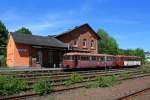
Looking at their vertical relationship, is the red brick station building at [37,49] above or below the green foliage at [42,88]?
above

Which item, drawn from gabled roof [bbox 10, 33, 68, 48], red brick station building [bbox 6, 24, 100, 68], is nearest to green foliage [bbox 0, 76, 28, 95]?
red brick station building [bbox 6, 24, 100, 68]

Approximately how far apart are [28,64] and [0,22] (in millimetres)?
37295

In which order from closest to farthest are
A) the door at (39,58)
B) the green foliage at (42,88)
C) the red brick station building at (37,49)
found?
1. the green foliage at (42,88)
2. the red brick station building at (37,49)
3. the door at (39,58)

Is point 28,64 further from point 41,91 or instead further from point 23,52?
point 41,91

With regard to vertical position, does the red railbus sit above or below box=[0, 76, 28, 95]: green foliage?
above

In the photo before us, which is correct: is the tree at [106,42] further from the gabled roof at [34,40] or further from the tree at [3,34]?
the gabled roof at [34,40]

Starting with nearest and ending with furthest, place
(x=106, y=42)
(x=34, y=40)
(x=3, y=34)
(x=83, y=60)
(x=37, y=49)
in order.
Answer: (x=83, y=60), (x=37, y=49), (x=34, y=40), (x=3, y=34), (x=106, y=42)

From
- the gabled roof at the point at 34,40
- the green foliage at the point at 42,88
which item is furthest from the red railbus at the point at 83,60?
the green foliage at the point at 42,88

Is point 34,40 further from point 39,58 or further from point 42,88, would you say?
point 42,88

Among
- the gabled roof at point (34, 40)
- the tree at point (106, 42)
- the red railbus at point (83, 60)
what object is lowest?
the red railbus at point (83, 60)

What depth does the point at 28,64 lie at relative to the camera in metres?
Result: 40.2

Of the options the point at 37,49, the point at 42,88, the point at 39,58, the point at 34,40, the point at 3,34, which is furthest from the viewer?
the point at 3,34

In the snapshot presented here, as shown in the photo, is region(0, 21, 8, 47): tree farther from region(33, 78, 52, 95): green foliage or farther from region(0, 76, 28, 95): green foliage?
region(33, 78, 52, 95): green foliage

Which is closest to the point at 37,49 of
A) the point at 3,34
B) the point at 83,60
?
the point at 83,60
